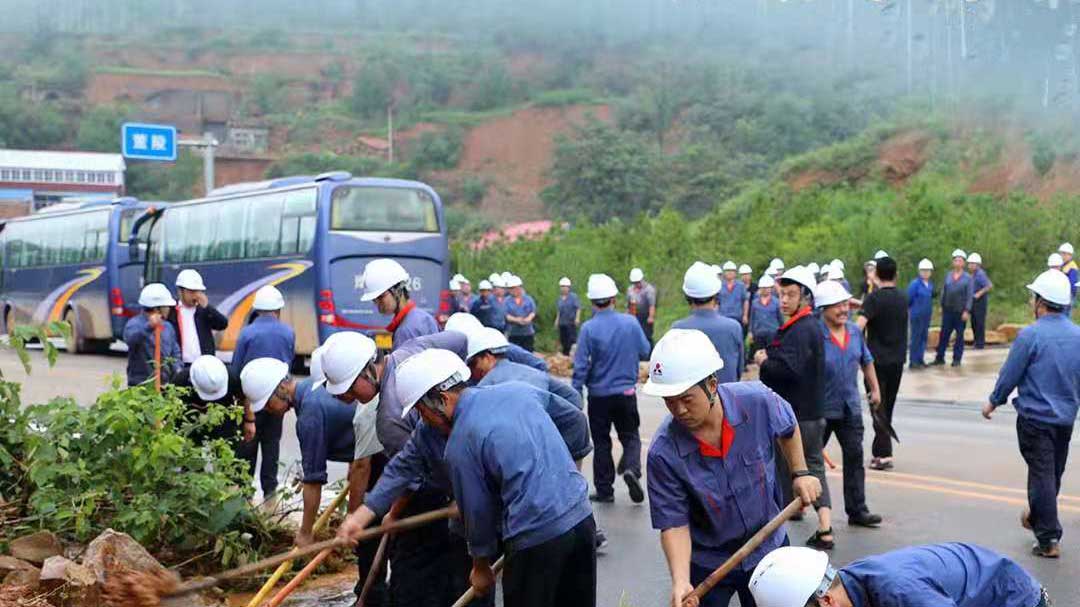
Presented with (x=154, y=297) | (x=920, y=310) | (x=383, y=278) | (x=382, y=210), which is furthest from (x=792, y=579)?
(x=382, y=210)

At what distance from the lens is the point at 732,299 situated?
68.8 feet

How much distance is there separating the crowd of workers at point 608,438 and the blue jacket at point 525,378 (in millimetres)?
17

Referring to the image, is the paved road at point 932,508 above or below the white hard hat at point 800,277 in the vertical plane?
below

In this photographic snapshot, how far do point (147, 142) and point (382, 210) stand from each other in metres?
14.3

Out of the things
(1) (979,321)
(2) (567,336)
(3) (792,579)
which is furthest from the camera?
(2) (567,336)

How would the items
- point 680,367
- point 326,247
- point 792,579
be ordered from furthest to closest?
point 326,247 → point 680,367 → point 792,579

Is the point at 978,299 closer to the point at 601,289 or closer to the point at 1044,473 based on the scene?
the point at 601,289

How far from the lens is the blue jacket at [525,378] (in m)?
6.80

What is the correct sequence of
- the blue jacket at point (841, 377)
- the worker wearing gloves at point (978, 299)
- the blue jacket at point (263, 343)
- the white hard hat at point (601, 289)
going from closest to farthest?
the blue jacket at point (841, 377), the white hard hat at point (601, 289), the blue jacket at point (263, 343), the worker wearing gloves at point (978, 299)

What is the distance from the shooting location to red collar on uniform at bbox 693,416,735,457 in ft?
16.4

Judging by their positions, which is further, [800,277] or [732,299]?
[732,299]

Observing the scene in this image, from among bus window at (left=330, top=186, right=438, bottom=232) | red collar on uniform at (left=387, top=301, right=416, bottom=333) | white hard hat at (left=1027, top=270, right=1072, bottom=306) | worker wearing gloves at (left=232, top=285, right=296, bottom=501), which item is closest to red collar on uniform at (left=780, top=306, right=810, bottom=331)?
white hard hat at (left=1027, top=270, right=1072, bottom=306)

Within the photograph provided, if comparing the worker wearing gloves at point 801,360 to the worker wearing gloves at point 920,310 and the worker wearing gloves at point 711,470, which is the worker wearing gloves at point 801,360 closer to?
the worker wearing gloves at point 711,470

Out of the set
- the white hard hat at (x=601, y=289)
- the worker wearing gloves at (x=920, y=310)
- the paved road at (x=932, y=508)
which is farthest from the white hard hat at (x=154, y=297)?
the worker wearing gloves at (x=920, y=310)
